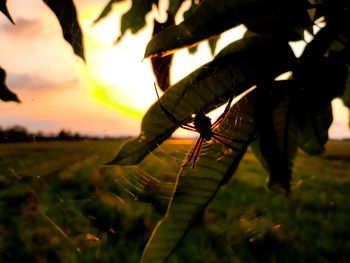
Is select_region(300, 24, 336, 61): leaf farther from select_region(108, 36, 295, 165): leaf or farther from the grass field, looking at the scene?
the grass field

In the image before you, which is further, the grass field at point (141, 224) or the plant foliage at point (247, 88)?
the grass field at point (141, 224)

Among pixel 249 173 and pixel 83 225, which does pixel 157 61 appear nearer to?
pixel 83 225

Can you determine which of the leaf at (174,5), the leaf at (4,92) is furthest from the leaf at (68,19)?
the leaf at (174,5)

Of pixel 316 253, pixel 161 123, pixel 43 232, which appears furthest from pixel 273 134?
pixel 43 232

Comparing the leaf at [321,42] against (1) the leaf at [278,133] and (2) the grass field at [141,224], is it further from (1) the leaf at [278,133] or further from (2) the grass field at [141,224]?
(2) the grass field at [141,224]

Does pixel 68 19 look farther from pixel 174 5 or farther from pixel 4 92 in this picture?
pixel 174 5

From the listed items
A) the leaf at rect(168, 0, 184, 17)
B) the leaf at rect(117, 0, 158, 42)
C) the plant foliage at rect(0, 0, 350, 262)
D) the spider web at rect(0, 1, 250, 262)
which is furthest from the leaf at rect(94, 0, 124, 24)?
the spider web at rect(0, 1, 250, 262)
